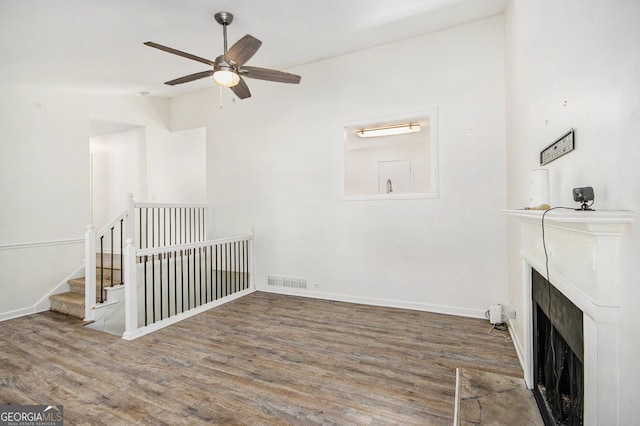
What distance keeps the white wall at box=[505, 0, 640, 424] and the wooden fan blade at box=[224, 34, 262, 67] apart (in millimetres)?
2049

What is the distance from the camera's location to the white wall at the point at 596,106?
38.8 inches

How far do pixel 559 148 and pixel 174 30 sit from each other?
373 cm

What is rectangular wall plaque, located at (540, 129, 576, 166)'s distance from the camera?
1479 mm

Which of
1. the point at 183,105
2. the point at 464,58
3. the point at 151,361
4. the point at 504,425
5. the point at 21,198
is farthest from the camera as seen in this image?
the point at 183,105

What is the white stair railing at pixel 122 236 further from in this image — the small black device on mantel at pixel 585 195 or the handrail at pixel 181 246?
the small black device on mantel at pixel 585 195

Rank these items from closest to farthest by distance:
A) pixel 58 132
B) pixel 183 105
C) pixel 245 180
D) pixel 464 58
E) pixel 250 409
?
pixel 250 409 → pixel 464 58 → pixel 58 132 → pixel 245 180 → pixel 183 105

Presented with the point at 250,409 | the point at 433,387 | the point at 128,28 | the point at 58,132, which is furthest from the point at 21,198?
the point at 433,387

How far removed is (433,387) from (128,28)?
433cm

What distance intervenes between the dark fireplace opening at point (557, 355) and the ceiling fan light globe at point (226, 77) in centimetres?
297

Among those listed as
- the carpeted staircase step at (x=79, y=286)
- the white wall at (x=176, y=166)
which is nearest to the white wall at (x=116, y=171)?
the white wall at (x=176, y=166)

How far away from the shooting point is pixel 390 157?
6684 mm

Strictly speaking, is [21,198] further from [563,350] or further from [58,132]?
[563,350]

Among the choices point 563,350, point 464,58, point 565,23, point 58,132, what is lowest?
point 563,350

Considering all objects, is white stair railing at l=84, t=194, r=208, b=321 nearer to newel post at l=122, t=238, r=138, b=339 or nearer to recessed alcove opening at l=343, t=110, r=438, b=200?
newel post at l=122, t=238, r=138, b=339
